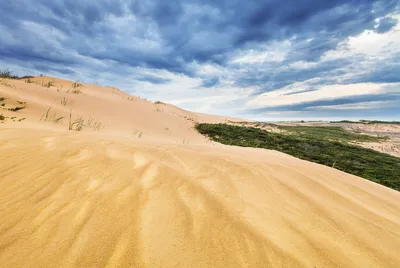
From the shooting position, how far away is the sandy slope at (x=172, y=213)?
1211mm

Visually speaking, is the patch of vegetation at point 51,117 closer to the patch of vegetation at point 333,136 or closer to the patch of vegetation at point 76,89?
the patch of vegetation at point 76,89

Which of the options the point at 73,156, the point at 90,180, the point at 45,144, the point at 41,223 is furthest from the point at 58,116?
the point at 41,223

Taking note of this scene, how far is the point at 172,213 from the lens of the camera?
5.12ft

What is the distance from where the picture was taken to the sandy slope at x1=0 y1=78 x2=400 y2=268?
1.21 metres

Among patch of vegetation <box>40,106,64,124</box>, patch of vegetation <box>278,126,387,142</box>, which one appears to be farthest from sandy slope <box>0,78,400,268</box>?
patch of vegetation <box>278,126,387,142</box>

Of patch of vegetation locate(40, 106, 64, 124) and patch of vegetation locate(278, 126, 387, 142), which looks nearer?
patch of vegetation locate(40, 106, 64, 124)

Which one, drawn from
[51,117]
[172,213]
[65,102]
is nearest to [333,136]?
[65,102]

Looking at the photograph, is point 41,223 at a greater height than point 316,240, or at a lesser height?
lesser

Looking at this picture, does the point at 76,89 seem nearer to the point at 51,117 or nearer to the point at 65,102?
the point at 65,102

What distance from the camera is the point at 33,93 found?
21.7 feet

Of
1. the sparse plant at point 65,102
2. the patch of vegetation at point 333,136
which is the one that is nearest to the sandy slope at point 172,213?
the sparse plant at point 65,102

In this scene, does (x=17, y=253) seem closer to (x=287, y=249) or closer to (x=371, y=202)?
(x=287, y=249)

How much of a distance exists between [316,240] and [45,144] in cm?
304

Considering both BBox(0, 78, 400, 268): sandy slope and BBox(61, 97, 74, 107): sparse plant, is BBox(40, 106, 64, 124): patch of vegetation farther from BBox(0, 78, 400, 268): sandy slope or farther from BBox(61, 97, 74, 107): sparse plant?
BBox(0, 78, 400, 268): sandy slope
